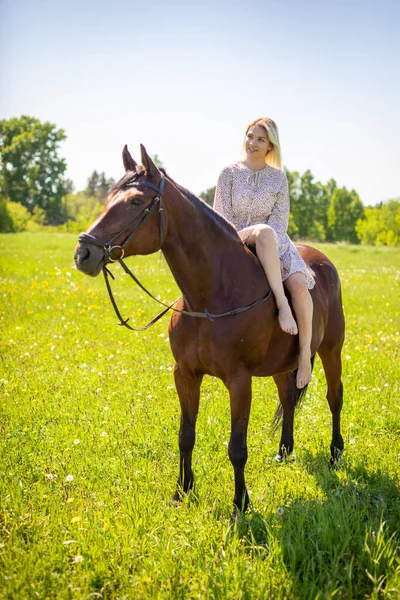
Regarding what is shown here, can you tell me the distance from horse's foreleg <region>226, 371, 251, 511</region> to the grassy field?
159 mm

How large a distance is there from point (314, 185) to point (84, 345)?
261ft

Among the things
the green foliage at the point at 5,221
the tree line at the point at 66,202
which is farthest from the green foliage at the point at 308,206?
the green foliage at the point at 5,221

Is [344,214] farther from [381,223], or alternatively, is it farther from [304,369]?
[304,369]

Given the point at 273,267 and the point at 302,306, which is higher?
the point at 273,267

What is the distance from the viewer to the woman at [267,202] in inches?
176

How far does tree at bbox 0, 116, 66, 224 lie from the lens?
1994cm

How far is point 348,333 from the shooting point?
1034cm

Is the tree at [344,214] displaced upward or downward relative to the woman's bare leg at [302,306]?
upward

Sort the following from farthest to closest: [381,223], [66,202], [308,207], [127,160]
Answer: [308,207]
[381,223]
[66,202]
[127,160]

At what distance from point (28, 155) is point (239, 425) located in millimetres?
22381

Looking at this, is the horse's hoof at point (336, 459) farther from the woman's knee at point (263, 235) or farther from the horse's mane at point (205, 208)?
the horse's mane at point (205, 208)

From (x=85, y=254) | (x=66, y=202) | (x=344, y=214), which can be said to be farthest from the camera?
(x=344, y=214)

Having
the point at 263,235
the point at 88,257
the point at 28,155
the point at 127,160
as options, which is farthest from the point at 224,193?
the point at 28,155

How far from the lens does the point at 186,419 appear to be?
4.36 metres
